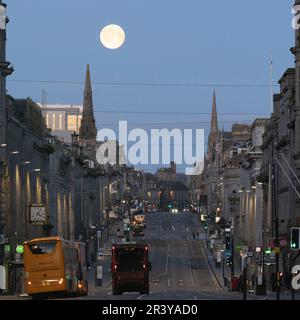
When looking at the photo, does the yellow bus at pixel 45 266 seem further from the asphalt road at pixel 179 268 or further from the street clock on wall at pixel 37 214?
the street clock on wall at pixel 37 214

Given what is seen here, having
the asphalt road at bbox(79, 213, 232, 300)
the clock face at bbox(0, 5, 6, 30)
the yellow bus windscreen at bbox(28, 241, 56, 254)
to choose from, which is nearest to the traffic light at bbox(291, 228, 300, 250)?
the yellow bus windscreen at bbox(28, 241, 56, 254)

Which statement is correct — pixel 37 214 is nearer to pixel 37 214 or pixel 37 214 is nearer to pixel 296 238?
pixel 37 214

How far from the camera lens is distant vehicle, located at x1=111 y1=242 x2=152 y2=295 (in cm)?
6619

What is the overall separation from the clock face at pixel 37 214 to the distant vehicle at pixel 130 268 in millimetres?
36179

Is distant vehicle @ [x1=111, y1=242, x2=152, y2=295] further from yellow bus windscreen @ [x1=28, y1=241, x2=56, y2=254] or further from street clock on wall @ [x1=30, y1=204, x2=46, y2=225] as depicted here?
street clock on wall @ [x1=30, y1=204, x2=46, y2=225]

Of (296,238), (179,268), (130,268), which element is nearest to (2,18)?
(130,268)

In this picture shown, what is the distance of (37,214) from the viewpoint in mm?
103562

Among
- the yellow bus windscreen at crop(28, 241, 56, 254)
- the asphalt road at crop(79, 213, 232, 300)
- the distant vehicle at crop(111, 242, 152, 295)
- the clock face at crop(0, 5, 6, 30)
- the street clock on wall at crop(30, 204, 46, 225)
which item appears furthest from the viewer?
the asphalt road at crop(79, 213, 232, 300)

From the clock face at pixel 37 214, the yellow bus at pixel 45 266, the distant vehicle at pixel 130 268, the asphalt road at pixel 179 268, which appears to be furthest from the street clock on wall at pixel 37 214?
the yellow bus at pixel 45 266

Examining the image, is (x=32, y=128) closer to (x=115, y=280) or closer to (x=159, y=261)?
(x=159, y=261)

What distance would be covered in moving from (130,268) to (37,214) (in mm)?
38438
